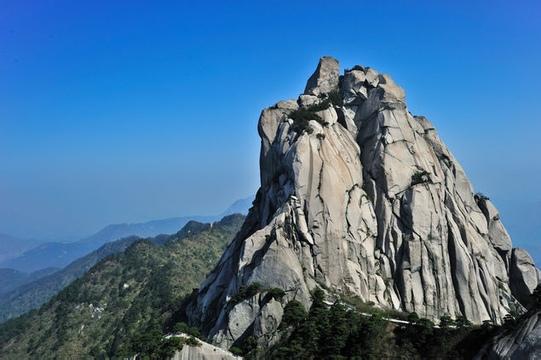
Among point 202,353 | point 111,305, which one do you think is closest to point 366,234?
point 202,353

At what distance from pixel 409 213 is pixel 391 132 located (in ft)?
38.2

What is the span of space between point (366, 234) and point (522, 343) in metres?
27.7

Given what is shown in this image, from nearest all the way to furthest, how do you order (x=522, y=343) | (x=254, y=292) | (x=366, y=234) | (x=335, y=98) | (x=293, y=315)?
(x=522, y=343)
(x=293, y=315)
(x=254, y=292)
(x=366, y=234)
(x=335, y=98)

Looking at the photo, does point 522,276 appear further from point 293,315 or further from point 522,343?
point 522,343

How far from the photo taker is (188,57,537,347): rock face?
5234cm

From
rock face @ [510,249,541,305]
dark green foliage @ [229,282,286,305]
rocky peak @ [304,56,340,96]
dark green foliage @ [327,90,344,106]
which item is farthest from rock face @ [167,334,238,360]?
rocky peak @ [304,56,340,96]

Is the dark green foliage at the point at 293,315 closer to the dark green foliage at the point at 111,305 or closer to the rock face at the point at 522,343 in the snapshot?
the rock face at the point at 522,343

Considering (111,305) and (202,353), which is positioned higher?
(111,305)

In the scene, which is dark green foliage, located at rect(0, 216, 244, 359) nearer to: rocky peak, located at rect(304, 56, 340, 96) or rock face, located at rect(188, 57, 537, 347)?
rock face, located at rect(188, 57, 537, 347)

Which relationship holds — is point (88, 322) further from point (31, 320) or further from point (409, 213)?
point (409, 213)

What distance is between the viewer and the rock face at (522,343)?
97.1 ft

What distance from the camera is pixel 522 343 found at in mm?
30531

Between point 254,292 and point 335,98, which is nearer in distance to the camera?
point 254,292

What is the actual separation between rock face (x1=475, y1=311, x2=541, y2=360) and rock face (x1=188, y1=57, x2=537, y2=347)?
67.6 ft
